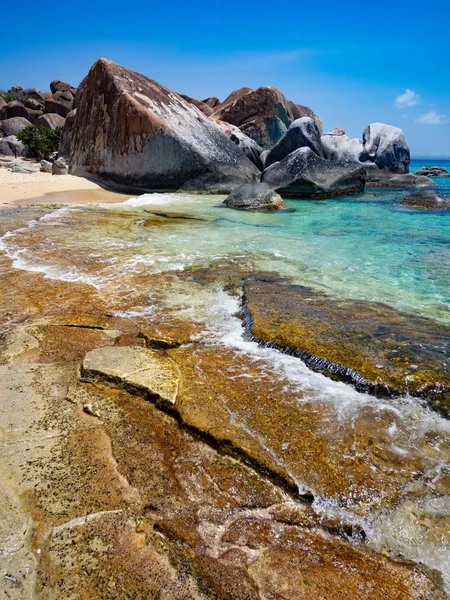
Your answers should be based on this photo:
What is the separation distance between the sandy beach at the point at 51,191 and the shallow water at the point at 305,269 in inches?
60.1

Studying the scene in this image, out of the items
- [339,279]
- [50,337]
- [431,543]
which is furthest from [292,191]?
[431,543]

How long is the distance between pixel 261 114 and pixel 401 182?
1769cm

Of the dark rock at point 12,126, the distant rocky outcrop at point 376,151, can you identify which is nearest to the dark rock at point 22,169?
the distant rocky outcrop at point 376,151

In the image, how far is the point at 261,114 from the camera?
114 ft

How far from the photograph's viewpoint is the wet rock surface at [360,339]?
2924mm

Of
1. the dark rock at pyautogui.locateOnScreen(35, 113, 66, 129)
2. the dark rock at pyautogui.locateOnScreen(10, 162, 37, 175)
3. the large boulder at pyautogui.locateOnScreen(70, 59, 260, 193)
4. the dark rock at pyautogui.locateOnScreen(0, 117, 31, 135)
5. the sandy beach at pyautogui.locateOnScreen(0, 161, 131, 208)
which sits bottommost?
the sandy beach at pyautogui.locateOnScreen(0, 161, 131, 208)

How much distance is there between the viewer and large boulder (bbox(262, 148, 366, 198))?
50.3ft

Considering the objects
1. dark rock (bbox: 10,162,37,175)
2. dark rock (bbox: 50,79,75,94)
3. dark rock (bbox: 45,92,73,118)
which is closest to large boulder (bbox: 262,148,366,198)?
dark rock (bbox: 10,162,37,175)

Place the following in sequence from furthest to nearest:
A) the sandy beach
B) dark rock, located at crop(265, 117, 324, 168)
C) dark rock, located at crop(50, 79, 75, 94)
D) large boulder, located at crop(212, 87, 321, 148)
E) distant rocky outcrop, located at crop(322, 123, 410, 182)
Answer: dark rock, located at crop(50, 79, 75, 94), large boulder, located at crop(212, 87, 321, 148), distant rocky outcrop, located at crop(322, 123, 410, 182), dark rock, located at crop(265, 117, 324, 168), the sandy beach

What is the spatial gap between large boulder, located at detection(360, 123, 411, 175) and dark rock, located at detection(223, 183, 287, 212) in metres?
13.6

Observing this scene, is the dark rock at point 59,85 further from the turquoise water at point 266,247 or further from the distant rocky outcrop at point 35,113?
the turquoise water at point 266,247

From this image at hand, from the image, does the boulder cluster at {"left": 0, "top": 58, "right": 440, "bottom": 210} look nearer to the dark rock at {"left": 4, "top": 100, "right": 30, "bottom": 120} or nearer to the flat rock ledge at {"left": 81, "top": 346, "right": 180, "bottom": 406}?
the flat rock ledge at {"left": 81, "top": 346, "right": 180, "bottom": 406}

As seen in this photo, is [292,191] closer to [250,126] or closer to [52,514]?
[52,514]

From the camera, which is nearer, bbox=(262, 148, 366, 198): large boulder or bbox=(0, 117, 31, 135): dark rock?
bbox=(262, 148, 366, 198): large boulder
